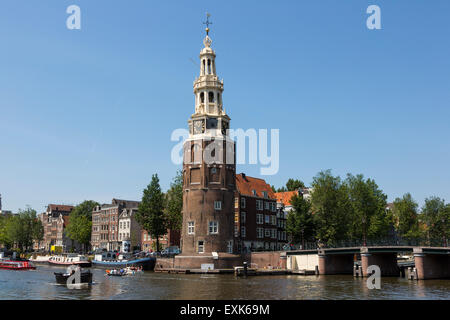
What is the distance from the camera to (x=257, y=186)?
3797 inches

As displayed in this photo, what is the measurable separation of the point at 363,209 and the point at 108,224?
77.0 m

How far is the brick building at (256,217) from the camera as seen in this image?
288 feet

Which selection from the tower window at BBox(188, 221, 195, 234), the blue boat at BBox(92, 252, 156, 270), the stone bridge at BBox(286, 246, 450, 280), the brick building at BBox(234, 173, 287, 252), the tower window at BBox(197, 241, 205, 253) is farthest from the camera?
the brick building at BBox(234, 173, 287, 252)

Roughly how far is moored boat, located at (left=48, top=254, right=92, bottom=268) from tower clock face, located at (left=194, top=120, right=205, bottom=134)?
35.9 metres

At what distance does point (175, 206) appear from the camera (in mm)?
92125

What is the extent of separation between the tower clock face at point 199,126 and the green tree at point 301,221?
23.6 metres

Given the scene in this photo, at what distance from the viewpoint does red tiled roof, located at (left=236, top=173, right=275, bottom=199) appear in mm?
91438

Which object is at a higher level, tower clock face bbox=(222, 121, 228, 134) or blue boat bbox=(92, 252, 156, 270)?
tower clock face bbox=(222, 121, 228, 134)

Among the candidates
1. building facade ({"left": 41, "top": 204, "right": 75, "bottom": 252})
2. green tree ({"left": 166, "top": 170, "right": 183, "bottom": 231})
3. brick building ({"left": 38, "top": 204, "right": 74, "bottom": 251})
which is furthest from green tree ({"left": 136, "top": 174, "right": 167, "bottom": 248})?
brick building ({"left": 38, "top": 204, "right": 74, "bottom": 251})

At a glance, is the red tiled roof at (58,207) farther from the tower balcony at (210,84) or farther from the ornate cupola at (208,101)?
the tower balcony at (210,84)

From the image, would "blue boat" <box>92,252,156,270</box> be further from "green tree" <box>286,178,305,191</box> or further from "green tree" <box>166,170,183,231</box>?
"green tree" <box>286,178,305,191</box>

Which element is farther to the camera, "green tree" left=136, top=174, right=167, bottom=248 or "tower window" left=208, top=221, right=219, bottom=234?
"green tree" left=136, top=174, right=167, bottom=248
